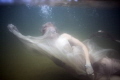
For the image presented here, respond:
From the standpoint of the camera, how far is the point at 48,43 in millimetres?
2154

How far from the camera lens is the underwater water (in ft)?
6.98

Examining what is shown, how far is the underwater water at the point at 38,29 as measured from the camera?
83.7 inches

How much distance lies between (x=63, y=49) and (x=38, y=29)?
42 centimetres

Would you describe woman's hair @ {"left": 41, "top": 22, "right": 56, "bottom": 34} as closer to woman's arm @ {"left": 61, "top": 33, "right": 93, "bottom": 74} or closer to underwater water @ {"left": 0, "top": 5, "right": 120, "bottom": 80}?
underwater water @ {"left": 0, "top": 5, "right": 120, "bottom": 80}

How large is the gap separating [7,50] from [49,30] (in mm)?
603

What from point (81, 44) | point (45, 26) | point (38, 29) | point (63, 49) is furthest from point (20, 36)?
point (81, 44)

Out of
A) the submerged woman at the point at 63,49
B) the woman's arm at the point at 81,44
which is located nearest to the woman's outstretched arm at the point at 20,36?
the submerged woman at the point at 63,49

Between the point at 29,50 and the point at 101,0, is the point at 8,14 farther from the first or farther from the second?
the point at 101,0

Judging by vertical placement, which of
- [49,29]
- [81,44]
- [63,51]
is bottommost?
[63,51]

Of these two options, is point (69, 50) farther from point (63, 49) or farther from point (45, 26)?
point (45, 26)

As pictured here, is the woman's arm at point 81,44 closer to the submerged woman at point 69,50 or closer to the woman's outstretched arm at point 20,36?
the submerged woman at point 69,50

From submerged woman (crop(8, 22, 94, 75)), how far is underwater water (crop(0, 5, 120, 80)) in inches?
2.4

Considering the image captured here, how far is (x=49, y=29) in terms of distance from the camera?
2213 mm

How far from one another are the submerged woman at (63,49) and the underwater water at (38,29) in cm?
6
